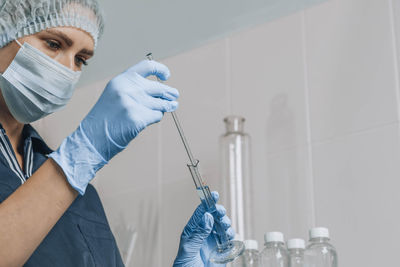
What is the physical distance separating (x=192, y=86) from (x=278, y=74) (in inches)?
14.3

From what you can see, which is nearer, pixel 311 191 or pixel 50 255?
pixel 50 255

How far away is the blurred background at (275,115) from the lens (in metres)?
1.63

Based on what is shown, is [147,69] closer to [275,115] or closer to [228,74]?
[275,115]

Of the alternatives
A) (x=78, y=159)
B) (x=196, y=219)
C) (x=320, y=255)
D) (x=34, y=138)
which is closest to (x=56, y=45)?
(x=34, y=138)

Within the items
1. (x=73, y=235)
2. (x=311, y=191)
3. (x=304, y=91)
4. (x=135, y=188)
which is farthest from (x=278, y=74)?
(x=73, y=235)

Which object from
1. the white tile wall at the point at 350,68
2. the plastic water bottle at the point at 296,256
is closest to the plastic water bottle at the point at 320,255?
the plastic water bottle at the point at 296,256

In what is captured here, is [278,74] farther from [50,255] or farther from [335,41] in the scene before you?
[50,255]

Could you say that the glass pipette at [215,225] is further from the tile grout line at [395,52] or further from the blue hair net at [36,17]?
the tile grout line at [395,52]

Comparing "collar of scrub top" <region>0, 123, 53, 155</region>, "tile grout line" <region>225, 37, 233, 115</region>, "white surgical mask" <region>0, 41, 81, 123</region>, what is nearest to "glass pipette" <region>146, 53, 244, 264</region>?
"white surgical mask" <region>0, 41, 81, 123</region>

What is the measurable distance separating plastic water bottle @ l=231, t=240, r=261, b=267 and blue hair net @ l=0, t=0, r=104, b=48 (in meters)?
0.64

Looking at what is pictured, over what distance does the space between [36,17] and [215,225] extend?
0.62 metres

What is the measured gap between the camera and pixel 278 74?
74.9 inches

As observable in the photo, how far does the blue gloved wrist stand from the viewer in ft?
3.35

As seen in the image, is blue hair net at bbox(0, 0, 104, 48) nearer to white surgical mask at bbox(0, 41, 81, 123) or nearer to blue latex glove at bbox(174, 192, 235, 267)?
white surgical mask at bbox(0, 41, 81, 123)
